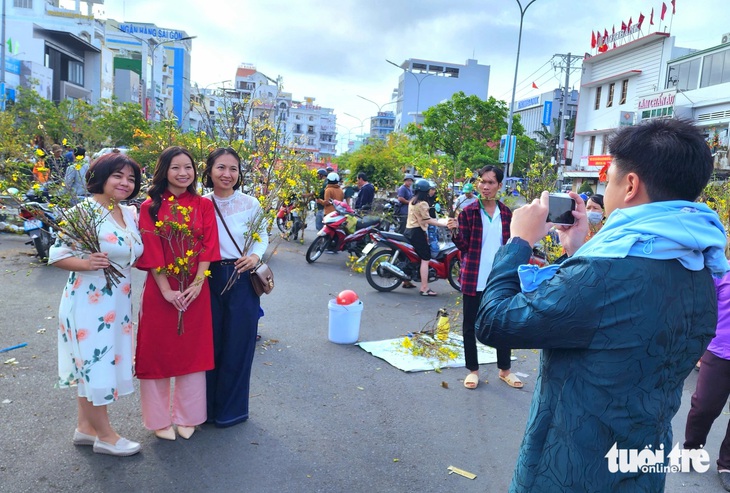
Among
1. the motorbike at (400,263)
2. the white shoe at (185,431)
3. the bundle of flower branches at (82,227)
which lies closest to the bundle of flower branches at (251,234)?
the bundle of flower branches at (82,227)

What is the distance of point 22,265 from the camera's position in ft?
25.9

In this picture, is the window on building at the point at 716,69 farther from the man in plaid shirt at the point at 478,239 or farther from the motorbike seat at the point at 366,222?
the man in plaid shirt at the point at 478,239

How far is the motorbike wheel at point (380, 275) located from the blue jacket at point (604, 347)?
6.64 meters

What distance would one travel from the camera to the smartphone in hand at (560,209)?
192 cm

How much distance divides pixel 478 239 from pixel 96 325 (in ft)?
9.10

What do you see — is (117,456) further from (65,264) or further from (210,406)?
(65,264)

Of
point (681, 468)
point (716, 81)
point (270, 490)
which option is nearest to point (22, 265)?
point (270, 490)

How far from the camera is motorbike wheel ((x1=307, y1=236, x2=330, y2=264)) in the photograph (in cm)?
977

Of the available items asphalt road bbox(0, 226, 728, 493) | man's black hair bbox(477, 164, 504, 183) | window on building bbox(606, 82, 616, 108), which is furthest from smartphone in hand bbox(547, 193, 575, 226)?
window on building bbox(606, 82, 616, 108)

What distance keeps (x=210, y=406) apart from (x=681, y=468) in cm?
292

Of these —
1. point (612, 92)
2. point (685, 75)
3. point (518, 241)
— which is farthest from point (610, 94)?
point (518, 241)

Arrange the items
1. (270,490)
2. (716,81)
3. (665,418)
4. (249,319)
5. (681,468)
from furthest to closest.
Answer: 1. (716,81)
2. (249,319)
3. (681,468)
4. (270,490)
5. (665,418)

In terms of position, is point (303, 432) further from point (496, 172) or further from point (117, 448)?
point (496, 172)

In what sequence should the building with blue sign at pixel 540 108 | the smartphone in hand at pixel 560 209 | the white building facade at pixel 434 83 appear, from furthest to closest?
the white building facade at pixel 434 83 → the building with blue sign at pixel 540 108 → the smartphone in hand at pixel 560 209
